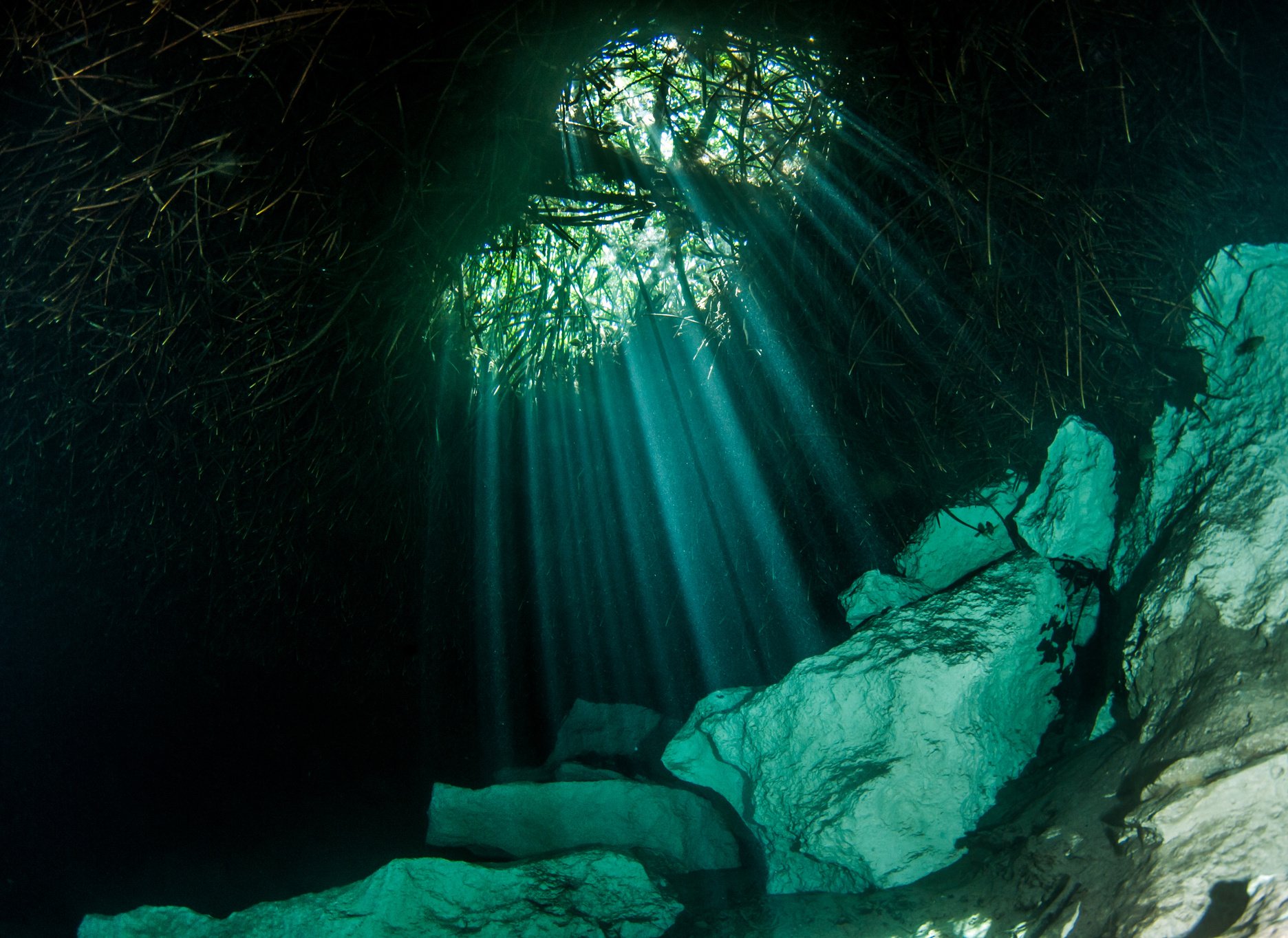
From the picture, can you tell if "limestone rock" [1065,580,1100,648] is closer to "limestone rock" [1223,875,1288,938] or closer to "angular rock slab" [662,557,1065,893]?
"angular rock slab" [662,557,1065,893]

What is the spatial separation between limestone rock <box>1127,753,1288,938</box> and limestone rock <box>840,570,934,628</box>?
45.4 inches

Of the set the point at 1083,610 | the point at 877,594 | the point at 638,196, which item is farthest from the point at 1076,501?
the point at 638,196

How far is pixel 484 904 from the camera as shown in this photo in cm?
211

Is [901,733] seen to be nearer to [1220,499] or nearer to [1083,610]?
[1083,610]

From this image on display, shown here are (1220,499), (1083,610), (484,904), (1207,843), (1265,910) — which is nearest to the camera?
(1265,910)

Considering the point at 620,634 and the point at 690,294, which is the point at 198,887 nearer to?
the point at 620,634

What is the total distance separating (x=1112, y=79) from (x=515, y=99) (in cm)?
140

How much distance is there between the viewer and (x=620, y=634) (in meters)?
3.38

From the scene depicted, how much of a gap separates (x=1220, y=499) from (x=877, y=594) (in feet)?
3.59

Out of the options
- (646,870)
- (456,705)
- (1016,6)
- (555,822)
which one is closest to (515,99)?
(1016,6)

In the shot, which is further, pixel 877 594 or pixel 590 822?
pixel 590 822

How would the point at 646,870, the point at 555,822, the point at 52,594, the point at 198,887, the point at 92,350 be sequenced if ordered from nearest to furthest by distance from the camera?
the point at 92,350, the point at 646,870, the point at 555,822, the point at 52,594, the point at 198,887

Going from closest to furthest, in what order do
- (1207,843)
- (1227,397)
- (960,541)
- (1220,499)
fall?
1. (1207,843)
2. (1220,499)
3. (1227,397)
4. (960,541)

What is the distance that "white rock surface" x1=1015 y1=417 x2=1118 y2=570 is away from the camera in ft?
6.54
